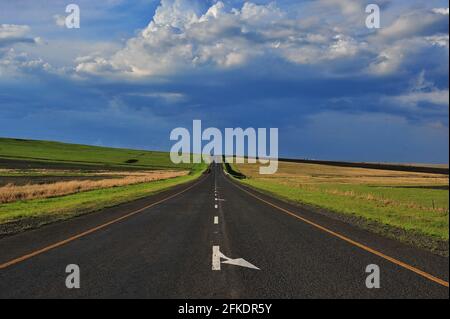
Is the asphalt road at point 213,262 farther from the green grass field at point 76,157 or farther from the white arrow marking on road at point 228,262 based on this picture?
the green grass field at point 76,157

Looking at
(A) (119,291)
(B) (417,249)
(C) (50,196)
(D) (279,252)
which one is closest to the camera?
(A) (119,291)

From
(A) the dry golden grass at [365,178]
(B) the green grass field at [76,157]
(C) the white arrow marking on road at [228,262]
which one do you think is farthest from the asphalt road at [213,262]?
(B) the green grass field at [76,157]

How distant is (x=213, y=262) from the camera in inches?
340

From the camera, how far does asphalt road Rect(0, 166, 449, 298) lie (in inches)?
257

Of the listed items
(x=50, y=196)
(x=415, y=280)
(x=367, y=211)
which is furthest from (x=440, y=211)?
(x=50, y=196)

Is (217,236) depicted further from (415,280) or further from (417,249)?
(415,280)

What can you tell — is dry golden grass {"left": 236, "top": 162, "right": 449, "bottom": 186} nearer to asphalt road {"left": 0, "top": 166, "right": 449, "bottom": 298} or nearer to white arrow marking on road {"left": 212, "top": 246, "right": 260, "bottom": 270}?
asphalt road {"left": 0, "top": 166, "right": 449, "bottom": 298}

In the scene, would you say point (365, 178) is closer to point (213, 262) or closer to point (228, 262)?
point (228, 262)

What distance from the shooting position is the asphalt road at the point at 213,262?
6531mm

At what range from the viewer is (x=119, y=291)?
21.3 feet

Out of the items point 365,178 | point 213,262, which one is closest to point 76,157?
point 365,178

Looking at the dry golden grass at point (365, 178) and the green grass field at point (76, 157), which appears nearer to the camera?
the dry golden grass at point (365, 178)
